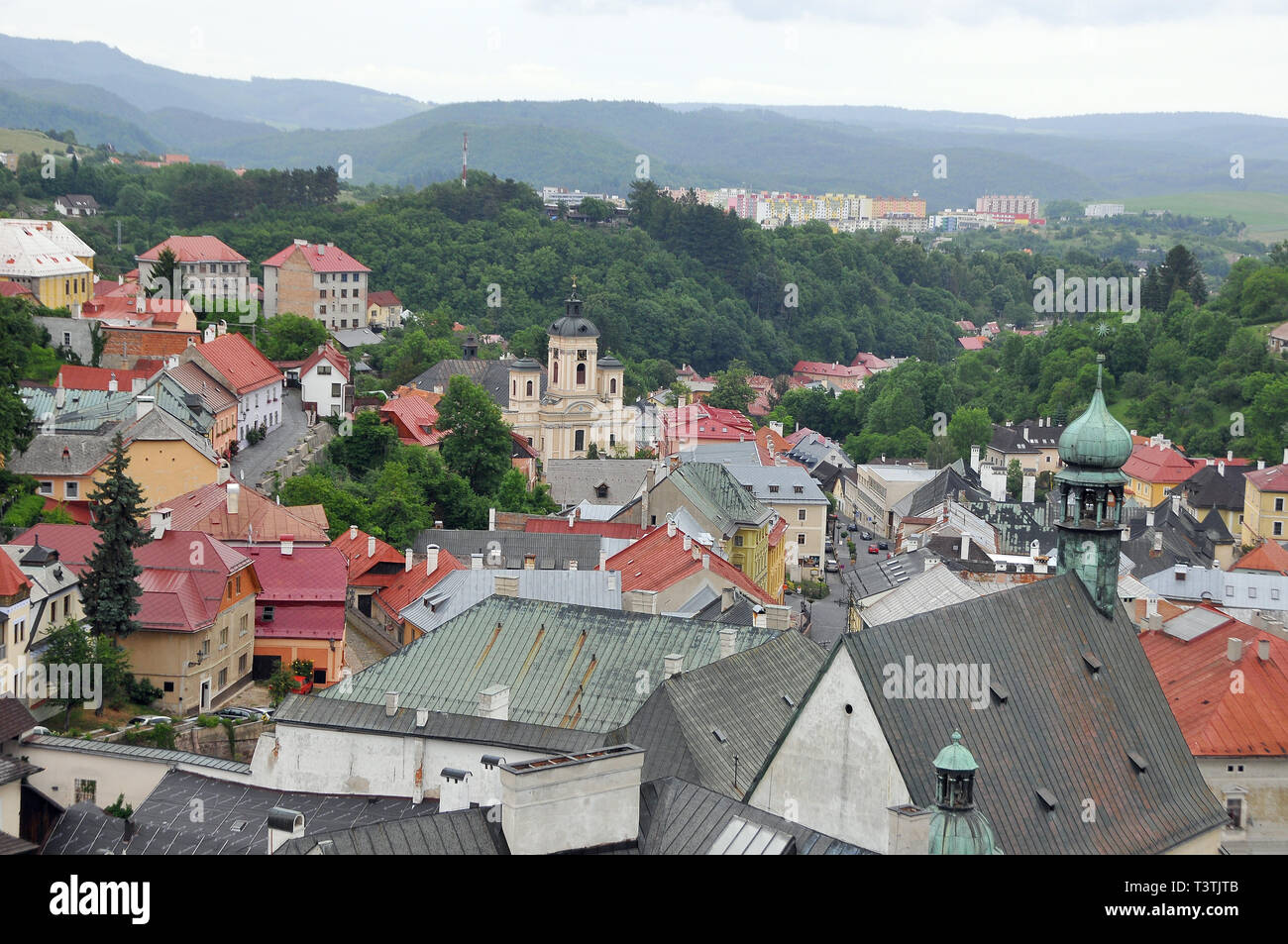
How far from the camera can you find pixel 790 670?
33812mm

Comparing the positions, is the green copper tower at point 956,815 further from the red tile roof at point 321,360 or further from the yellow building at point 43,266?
the yellow building at point 43,266

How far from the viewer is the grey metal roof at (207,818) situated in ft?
95.6

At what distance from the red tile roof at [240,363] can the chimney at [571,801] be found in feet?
148

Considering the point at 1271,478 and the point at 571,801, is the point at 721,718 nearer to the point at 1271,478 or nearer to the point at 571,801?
the point at 571,801

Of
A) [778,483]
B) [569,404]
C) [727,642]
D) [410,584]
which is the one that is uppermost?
[569,404]

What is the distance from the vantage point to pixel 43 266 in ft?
253

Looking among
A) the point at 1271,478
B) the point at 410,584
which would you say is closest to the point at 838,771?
the point at 410,584

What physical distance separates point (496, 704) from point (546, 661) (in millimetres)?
2181

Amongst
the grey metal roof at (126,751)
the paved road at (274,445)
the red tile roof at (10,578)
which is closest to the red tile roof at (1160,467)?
the paved road at (274,445)

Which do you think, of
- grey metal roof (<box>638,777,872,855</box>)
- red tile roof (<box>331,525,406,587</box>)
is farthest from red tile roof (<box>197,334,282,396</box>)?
grey metal roof (<box>638,777,872,855</box>)
